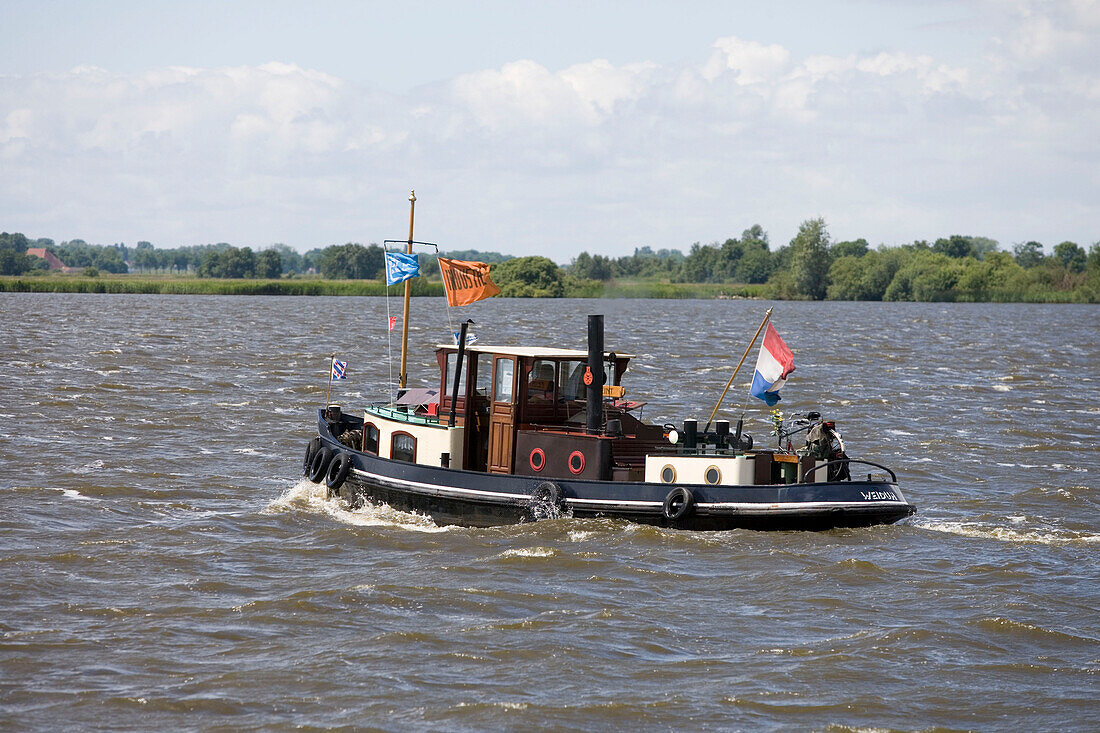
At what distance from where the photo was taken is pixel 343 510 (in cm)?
2209

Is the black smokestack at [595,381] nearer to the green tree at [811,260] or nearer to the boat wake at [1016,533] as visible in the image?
the boat wake at [1016,533]

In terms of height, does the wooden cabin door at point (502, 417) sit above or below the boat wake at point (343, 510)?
above

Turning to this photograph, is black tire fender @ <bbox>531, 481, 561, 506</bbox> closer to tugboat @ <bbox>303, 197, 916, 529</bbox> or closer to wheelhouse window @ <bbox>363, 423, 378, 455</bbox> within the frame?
tugboat @ <bbox>303, 197, 916, 529</bbox>

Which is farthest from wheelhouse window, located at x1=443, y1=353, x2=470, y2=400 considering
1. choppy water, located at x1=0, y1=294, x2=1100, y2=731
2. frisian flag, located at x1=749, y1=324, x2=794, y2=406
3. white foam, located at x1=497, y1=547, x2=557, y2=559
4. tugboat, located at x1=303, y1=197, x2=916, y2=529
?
frisian flag, located at x1=749, y1=324, x2=794, y2=406

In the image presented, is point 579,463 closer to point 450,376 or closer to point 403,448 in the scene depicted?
point 450,376

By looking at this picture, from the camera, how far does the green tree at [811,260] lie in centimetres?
16612

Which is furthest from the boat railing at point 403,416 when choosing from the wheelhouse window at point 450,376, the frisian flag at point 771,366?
the frisian flag at point 771,366

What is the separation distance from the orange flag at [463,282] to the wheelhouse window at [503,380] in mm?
1873

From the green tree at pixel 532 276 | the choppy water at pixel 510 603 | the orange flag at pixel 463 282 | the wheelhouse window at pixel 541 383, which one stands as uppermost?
the green tree at pixel 532 276

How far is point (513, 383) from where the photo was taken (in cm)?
2041

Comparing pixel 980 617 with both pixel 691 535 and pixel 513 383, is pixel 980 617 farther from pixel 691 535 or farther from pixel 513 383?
pixel 513 383

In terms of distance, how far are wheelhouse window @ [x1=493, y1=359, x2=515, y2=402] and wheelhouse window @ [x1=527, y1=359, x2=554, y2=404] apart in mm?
326

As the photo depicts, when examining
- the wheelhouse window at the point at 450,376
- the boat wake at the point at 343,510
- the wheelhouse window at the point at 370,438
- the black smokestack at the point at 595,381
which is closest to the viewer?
the black smokestack at the point at 595,381

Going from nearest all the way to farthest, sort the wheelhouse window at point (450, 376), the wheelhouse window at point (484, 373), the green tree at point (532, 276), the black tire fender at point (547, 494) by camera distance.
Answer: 1. the black tire fender at point (547, 494)
2. the wheelhouse window at point (484, 373)
3. the wheelhouse window at point (450, 376)
4. the green tree at point (532, 276)
